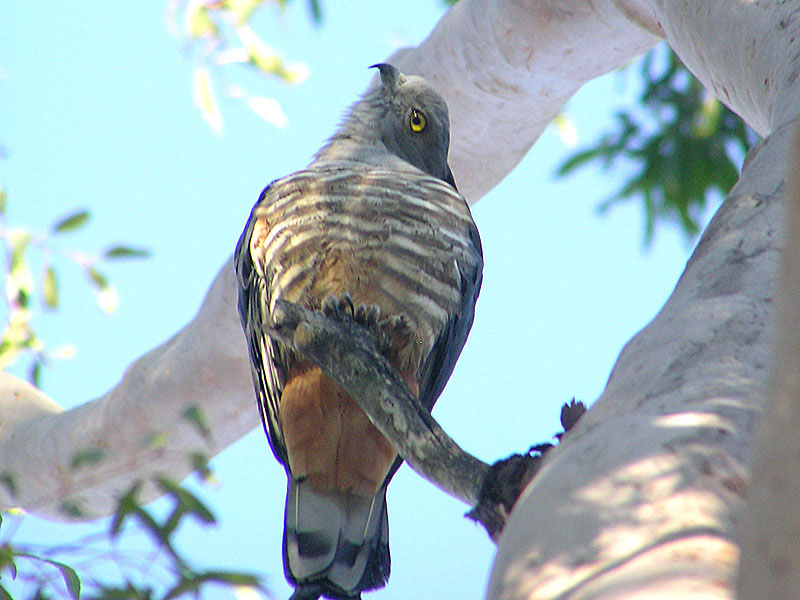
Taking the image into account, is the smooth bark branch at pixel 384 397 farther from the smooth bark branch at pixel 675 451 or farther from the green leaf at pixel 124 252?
the green leaf at pixel 124 252

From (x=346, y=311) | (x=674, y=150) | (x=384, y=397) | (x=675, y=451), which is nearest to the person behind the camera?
(x=675, y=451)

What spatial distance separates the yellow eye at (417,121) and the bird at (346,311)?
1.51 ft

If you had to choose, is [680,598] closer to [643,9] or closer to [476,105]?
[643,9]

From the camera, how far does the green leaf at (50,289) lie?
12.2ft

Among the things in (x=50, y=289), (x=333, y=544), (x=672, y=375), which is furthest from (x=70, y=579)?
(x=50, y=289)

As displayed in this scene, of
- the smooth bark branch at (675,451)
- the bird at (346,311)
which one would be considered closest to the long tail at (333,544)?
the bird at (346,311)

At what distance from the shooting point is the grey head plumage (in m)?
3.38

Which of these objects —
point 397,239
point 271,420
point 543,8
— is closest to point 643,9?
point 543,8

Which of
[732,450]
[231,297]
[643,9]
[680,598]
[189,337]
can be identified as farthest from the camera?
[189,337]

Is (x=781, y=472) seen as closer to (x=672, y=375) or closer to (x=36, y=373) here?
(x=672, y=375)

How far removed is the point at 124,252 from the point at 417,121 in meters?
1.35

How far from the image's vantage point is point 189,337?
3629mm

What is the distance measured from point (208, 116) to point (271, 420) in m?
2.12

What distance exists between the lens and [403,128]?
3.45 m
